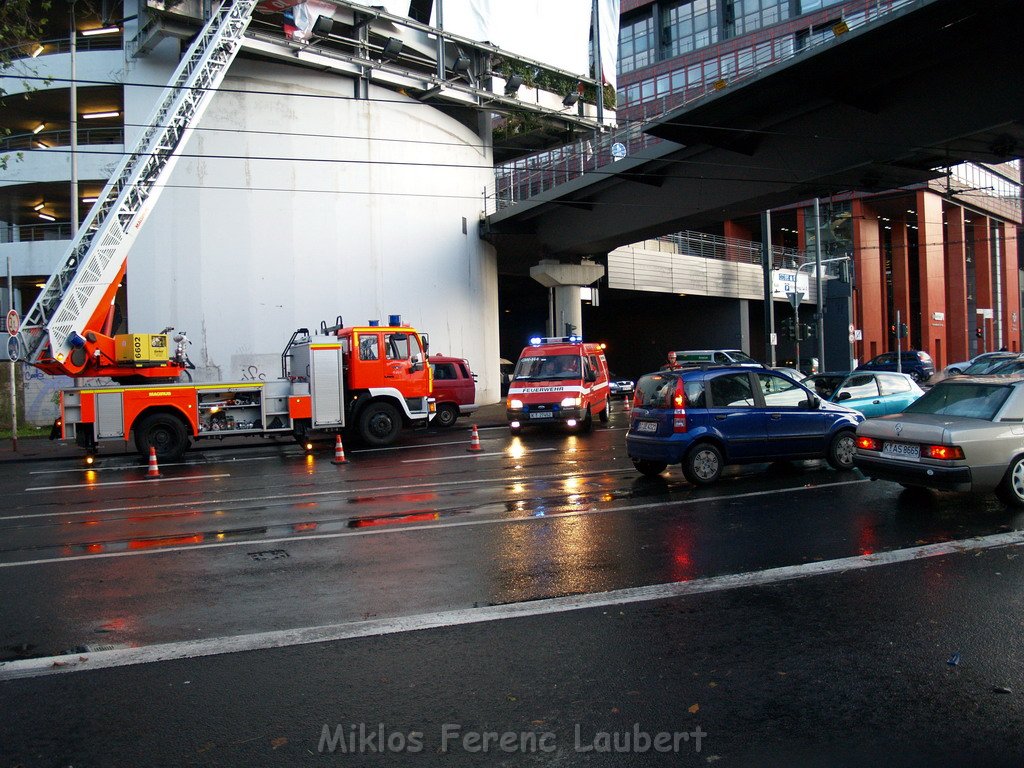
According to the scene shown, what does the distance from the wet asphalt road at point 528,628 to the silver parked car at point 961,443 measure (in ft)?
1.37

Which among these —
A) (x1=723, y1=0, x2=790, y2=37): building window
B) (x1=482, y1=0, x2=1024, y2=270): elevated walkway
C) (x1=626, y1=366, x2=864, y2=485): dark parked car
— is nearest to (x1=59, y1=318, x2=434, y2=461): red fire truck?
(x1=626, y1=366, x2=864, y2=485): dark parked car

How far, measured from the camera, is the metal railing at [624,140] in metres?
18.5

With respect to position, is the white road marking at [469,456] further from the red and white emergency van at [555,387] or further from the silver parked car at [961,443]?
the silver parked car at [961,443]

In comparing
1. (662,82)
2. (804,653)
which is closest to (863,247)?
(662,82)

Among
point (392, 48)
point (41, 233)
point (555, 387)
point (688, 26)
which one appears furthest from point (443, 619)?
point (688, 26)

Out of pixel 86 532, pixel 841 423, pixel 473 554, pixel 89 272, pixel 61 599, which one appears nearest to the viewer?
pixel 61 599

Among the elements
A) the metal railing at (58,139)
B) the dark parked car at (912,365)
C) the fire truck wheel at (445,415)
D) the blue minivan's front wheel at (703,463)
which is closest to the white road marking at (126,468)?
the fire truck wheel at (445,415)

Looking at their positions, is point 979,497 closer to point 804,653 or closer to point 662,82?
point 804,653

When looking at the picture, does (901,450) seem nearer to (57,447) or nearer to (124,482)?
(124,482)

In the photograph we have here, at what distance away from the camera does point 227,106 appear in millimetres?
26547

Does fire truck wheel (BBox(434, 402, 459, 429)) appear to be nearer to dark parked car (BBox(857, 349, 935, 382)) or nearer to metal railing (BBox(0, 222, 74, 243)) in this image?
metal railing (BBox(0, 222, 74, 243))

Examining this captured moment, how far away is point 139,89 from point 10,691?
25540 millimetres

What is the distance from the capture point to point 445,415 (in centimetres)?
2489

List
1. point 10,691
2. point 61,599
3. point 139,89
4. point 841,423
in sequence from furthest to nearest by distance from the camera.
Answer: point 139,89 < point 841,423 < point 61,599 < point 10,691
